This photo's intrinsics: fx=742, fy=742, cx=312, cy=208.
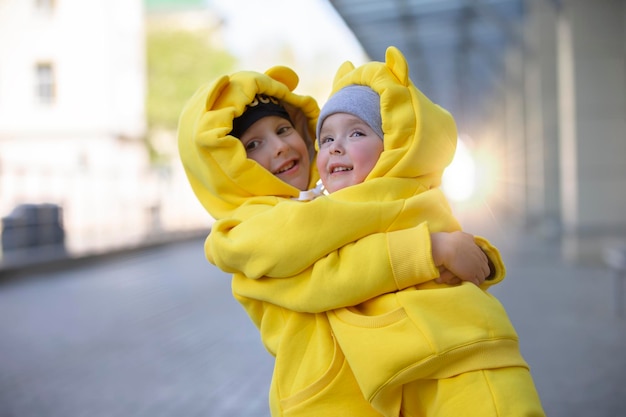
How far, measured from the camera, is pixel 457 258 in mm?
1817

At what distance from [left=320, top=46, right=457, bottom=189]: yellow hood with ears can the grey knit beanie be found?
0.03 metres

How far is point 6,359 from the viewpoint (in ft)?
19.5

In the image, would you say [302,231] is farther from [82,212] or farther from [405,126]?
[82,212]

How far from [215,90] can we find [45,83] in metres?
28.4

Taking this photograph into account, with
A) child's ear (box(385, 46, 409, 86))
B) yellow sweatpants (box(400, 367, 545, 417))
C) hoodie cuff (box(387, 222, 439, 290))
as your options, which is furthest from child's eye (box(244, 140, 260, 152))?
yellow sweatpants (box(400, 367, 545, 417))

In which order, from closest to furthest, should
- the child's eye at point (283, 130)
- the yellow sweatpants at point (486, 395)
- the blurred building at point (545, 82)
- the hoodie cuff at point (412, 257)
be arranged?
the yellow sweatpants at point (486, 395) < the hoodie cuff at point (412, 257) < the child's eye at point (283, 130) < the blurred building at point (545, 82)

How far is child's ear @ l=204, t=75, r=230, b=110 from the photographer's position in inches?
82.3

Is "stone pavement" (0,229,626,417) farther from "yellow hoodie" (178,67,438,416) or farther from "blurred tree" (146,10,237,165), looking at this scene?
"blurred tree" (146,10,237,165)

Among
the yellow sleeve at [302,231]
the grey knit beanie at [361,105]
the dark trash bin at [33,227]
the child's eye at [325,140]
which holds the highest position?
the grey knit beanie at [361,105]

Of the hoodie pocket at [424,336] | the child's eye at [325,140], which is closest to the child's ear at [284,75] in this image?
the child's eye at [325,140]

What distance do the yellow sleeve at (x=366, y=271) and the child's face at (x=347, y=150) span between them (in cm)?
22

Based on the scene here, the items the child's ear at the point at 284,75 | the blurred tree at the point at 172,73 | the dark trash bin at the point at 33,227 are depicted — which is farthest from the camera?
the blurred tree at the point at 172,73

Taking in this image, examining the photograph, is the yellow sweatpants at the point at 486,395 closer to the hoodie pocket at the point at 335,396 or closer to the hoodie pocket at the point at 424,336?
the hoodie pocket at the point at 424,336

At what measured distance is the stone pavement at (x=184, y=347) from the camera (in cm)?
454
